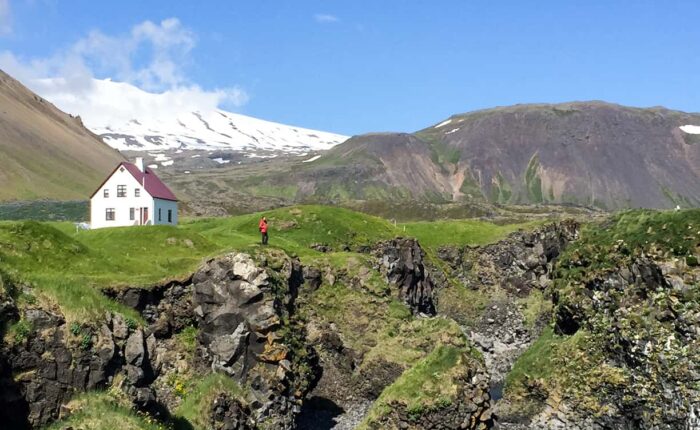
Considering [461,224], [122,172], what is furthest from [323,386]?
[461,224]

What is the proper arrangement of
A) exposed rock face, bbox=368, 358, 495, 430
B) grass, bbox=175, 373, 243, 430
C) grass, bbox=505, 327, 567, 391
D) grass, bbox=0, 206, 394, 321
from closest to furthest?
grass, bbox=0, 206, 394, 321 → grass, bbox=175, 373, 243, 430 → exposed rock face, bbox=368, 358, 495, 430 → grass, bbox=505, 327, 567, 391

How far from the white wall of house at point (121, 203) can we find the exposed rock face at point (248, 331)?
40.8m

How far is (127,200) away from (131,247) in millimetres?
29650

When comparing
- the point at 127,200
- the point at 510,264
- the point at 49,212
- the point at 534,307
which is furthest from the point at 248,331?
the point at 49,212

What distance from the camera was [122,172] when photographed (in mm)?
85938

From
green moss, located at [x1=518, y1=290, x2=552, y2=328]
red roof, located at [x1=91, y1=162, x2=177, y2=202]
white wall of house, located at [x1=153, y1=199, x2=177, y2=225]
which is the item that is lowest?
green moss, located at [x1=518, y1=290, x2=552, y2=328]

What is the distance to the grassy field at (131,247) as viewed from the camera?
2697 centimetres

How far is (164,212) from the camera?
288 feet

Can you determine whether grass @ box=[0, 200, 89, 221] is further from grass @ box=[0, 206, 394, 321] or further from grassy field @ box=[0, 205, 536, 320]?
grass @ box=[0, 206, 394, 321]

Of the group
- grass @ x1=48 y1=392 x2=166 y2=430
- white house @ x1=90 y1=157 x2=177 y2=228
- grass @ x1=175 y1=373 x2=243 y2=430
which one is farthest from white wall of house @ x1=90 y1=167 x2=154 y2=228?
grass @ x1=48 y1=392 x2=166 y2=430

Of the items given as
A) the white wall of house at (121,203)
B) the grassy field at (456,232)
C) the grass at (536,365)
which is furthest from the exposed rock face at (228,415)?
the grassy field at (456,232)

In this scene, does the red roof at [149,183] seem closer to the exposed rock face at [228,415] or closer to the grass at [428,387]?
the exposed rock face at [228,415]

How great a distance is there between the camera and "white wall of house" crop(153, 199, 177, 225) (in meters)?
85.0

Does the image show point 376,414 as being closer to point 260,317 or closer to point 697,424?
point 260,317
